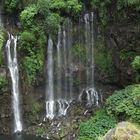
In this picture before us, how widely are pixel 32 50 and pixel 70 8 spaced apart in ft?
9.05

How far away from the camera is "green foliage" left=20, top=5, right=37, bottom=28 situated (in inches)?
776

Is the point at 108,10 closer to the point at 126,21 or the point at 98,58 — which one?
the point at 126,21

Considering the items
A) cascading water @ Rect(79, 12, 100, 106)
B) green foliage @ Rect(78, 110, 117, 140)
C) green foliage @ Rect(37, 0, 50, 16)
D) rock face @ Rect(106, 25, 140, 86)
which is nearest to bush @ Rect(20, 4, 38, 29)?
green foliage @ Rect(37, 0, 50, 16)

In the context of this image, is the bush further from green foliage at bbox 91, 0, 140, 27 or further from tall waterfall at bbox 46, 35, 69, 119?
green foliage at bbox 91, 0, 140, 27

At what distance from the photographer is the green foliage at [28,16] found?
19.7m

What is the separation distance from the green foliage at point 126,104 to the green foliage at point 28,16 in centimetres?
521

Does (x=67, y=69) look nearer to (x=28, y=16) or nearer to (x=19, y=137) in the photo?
(x=28, y=16)

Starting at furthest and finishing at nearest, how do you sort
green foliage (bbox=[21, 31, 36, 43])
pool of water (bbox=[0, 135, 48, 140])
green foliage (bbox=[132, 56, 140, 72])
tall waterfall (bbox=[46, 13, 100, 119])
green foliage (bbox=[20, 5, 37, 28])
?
1. tall waterfall (bbox=[46, 13, 100, 119])
2. green foliage (bbox=[20, 5, 37, 28])
3. green foliage (bbox=[21, 31, 36, 43])
4. green foliage (bbox=[132, 56, 140, 72])
5. pool of water (bbox=[0, 135, 48, 140])

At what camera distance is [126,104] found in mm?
17594

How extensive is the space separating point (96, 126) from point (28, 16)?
6.06 meters

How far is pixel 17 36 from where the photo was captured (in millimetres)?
→ 19891

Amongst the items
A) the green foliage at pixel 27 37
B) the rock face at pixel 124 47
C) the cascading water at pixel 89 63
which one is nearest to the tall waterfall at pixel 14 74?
the green foliage at pixel 27 37

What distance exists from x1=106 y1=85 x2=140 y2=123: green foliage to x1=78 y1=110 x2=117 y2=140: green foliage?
352 millimetres

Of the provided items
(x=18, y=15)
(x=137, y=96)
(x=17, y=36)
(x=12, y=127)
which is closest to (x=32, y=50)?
(x=17, y=36)
